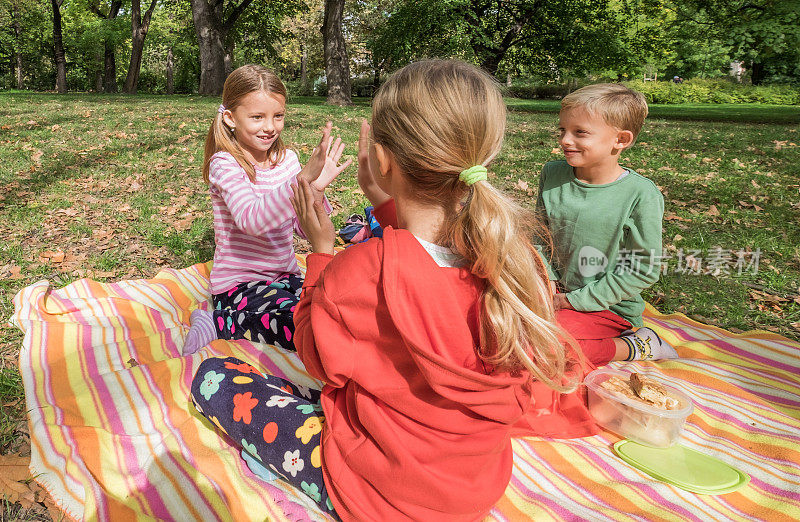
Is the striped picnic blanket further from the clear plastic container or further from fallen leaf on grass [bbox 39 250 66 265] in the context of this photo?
fallen leaf on grass [bbox 39 250 66 265]

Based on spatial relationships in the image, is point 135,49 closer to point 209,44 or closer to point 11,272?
point 209,44

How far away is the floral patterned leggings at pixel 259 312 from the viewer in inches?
108

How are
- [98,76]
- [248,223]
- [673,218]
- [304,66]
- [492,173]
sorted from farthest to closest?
[304,66]
[98,76]
[492,173]
[673,218]
[248,223]

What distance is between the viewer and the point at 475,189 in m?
1.42

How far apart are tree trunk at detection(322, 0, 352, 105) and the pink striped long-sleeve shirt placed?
12.6m

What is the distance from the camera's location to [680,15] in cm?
1734

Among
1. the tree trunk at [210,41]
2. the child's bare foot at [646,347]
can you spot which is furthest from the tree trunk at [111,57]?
the child's bare foot at [646,347]

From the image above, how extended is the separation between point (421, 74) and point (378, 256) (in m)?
0.53

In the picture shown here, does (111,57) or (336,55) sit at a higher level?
(111,57)

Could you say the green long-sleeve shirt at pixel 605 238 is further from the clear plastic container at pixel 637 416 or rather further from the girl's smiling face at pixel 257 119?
the girl's smiling face at pixel 257 119

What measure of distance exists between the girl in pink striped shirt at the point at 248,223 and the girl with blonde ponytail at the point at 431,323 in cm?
124

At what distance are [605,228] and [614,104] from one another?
25.2 inches

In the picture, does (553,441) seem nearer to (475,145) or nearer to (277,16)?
(475,145)

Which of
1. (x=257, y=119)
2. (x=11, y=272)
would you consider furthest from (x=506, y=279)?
(x=11, y=272)
